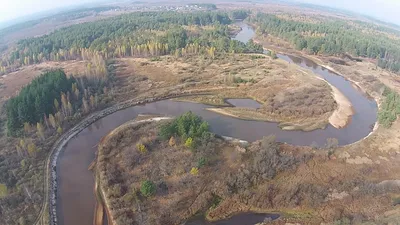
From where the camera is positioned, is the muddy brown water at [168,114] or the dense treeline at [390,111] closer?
the muddy brown water at [168,114]

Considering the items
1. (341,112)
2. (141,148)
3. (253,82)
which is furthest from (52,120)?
(341,112)

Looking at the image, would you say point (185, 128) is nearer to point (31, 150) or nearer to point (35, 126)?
point (31, 150)

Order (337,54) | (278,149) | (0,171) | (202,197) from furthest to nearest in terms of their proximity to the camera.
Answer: (337,54), (278,149), (0,171), (202,197)


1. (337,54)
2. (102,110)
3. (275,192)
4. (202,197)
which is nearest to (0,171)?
(102,110)

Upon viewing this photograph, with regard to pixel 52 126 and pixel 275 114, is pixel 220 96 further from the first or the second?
pixel 52 126

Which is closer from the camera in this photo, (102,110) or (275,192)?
(275,192)

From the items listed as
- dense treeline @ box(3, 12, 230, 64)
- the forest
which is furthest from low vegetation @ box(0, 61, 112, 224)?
dense treeline @ box(3, 12, 230, 64)

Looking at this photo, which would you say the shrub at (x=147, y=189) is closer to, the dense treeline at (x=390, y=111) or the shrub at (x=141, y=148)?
the shrub at (x=141, y=148)

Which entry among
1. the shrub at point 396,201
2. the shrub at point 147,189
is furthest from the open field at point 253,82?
the shrub at point 147,189
